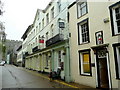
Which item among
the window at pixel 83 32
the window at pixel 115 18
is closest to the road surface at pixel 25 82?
the window at pixel 83 32

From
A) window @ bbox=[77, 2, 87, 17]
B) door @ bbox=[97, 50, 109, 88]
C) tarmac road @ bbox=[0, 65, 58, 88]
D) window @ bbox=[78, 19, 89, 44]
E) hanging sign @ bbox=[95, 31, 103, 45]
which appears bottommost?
tarmac road @ bbox=[0, 65, 58, 88]

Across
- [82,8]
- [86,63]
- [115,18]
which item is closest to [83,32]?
[82,8]

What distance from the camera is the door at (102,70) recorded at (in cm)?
960

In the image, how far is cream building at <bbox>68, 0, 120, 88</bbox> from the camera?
8.91m

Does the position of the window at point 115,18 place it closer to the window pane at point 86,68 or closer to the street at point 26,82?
the window pane at point 86,68

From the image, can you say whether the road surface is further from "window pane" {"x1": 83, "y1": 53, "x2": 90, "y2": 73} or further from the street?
"window pane" {"x1": 83, "y1": 53, "x2": 90, "y2": 73}

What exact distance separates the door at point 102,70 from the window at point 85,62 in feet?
3.53

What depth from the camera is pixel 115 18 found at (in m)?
9.09

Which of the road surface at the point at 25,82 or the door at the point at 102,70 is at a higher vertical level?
the door at the point at 102,70

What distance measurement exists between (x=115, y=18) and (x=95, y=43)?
86.9 inches

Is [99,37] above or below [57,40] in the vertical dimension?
below

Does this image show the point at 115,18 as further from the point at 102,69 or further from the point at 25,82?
the point at 25,82

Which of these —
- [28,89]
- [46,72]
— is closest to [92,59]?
[28,89]

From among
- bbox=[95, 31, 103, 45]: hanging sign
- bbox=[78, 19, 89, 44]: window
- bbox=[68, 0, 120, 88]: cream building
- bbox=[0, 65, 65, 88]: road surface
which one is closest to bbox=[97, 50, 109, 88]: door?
bbox=[68, 0, 120, 88]: cream building
